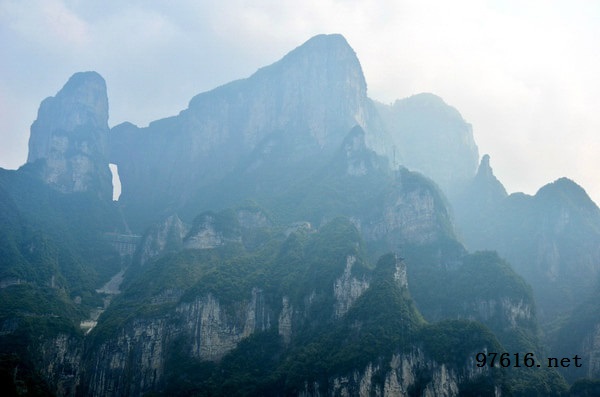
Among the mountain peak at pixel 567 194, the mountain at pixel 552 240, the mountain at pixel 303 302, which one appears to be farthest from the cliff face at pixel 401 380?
the mountain peak at pixel 567 194

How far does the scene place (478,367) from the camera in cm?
10100

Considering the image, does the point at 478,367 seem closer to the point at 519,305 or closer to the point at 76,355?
the point at 519,305

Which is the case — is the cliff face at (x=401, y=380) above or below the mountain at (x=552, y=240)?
below

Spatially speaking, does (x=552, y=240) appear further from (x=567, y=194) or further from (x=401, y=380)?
(x=401, y=380)

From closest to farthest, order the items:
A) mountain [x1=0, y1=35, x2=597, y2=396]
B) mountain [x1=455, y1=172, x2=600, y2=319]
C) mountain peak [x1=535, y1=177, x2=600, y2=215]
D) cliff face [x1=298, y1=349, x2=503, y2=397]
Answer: cliff face [x1=298, y1=349, x2=503, y2=397] < mountain [x1=0, y1=35, x2=597, y2=396] < mountain [x1=455, y1=172, x2=600, y2=319] < mountain peak [x1=535, y1=177, x2=600, y2=215]

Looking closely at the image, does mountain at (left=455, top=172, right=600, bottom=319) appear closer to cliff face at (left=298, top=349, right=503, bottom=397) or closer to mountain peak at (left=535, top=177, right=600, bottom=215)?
mountain peak at (left=535, top=177, right=600, bottom=215)

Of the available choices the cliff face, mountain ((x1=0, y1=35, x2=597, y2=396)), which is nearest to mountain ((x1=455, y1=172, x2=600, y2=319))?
mountain ((x1=0, y1=35, x2=597, y2=396))

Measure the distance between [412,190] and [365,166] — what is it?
30.8m

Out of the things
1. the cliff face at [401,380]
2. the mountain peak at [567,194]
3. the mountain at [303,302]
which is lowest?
the cliff face at [401,380]

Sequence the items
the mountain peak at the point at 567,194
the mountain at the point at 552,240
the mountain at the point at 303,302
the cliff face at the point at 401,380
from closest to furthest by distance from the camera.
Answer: the cliff face at the point at 401,380 < the mountain at the point at 303,302 < the mountain at the point at 552,240 < the mountain peak at the point at 567,194

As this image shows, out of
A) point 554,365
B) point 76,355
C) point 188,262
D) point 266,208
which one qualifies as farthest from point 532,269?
point 76,355

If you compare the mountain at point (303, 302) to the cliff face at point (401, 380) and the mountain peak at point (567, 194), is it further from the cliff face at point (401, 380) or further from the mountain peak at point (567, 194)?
the mountain peak at point (567, 194)

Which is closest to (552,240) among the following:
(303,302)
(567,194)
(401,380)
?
(567,194)

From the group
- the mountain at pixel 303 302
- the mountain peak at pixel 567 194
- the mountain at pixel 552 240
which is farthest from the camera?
the mountain peak at pixel 567 194
